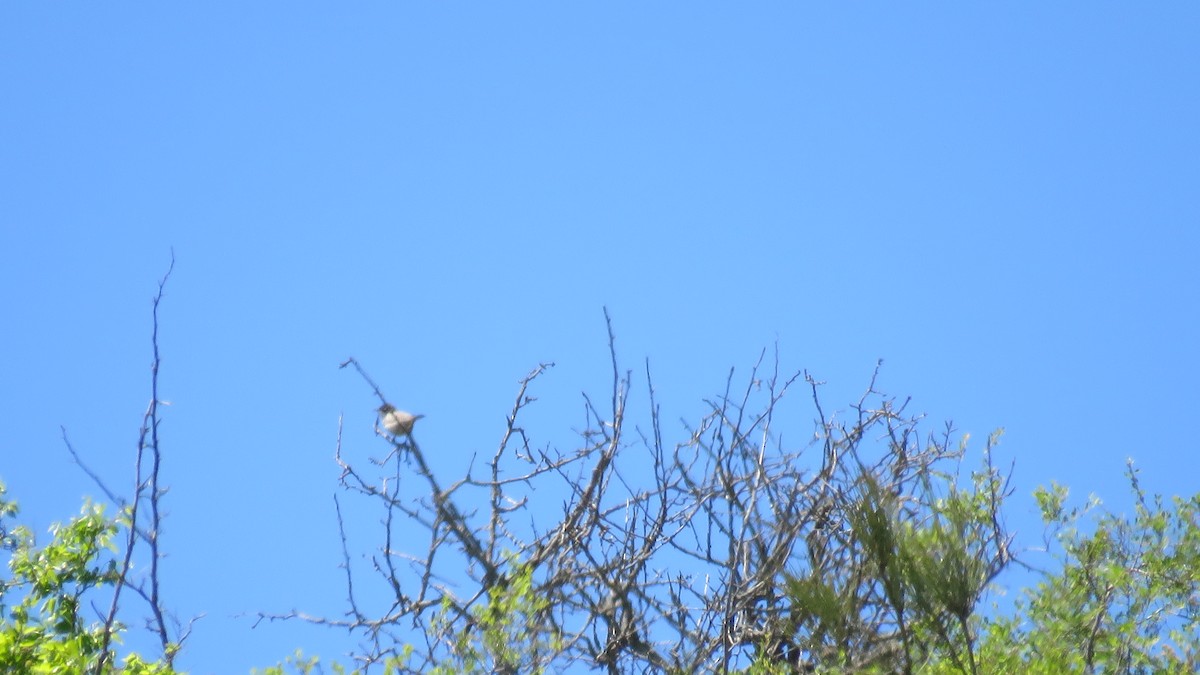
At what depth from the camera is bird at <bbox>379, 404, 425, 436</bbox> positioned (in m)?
5.02

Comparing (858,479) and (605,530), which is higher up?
(605,530)

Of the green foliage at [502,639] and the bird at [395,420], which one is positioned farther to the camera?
the bird at [395,420]

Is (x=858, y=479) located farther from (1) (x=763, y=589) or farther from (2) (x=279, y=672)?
(2) (x=279, y=672)

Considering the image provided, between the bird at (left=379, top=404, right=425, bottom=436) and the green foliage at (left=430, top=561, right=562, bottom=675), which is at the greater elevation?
the bird at (left=379, top=404, right=425, bottom=436)

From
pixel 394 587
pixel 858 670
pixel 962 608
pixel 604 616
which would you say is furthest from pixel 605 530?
pixel 962 608

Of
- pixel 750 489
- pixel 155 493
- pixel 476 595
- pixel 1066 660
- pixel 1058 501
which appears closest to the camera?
pixel 155 493

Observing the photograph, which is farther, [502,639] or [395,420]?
[395,420]

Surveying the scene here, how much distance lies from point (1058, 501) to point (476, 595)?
3.35 metres

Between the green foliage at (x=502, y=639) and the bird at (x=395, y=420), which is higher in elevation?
the bird at (x=395, y=420)

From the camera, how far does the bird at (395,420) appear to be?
5.02m

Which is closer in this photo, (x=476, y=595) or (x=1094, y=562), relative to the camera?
(x=476, y=595)

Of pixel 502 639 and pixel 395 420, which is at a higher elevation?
pixel 395 420

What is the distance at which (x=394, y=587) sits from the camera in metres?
4.76

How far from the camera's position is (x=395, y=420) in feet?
18.0
